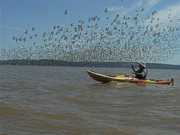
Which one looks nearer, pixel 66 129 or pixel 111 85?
pixel 66 129

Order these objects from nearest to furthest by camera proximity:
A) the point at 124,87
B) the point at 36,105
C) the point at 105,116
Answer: the point at 105,116, the point at 36,105, the point at 124,87

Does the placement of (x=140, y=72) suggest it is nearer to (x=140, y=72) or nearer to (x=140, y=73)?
(x=140, y=72)

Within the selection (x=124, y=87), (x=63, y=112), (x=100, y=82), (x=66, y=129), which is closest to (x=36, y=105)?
(x=63, y=112)

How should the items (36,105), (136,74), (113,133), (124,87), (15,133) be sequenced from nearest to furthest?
(15,133) < (113,133) < (36,105) < (124,87) < (136,74)

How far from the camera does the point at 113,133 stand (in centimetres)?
1165

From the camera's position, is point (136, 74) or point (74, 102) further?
point (136, 74)

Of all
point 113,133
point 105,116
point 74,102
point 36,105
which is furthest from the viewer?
point 74,102

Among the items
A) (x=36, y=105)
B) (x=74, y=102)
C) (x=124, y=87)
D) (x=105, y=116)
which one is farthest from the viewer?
(x=124, y=87)

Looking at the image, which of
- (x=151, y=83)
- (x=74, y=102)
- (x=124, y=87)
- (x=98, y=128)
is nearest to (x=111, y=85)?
(x=124, y=87)

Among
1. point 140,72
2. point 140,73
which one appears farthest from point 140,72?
point 140,73

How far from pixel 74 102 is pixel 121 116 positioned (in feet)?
15.4

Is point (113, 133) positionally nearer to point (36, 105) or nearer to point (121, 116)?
point (121, 116)

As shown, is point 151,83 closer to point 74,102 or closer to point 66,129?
point 74,102

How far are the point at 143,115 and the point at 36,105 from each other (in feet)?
14.9
